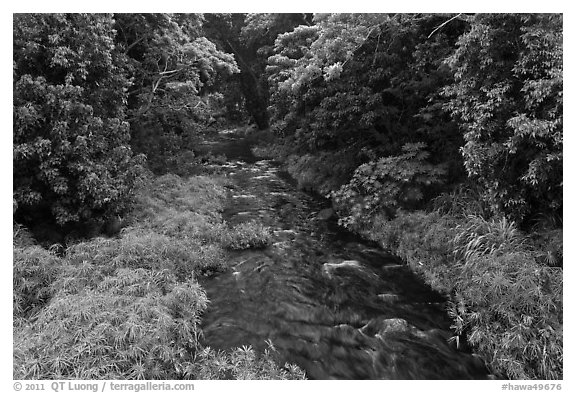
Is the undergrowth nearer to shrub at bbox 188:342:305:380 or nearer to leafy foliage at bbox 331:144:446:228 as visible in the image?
shrub at bbox 188:342:305:380

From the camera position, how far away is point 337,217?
13.3 metres

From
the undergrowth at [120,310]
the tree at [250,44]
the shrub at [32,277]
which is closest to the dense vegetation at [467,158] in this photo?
the undergrowth at [120,310]

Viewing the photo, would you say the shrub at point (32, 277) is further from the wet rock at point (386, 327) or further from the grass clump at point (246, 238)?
the wet rock at point (386, 327)

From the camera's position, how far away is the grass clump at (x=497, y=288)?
5988mm

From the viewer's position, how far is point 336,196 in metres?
13.5

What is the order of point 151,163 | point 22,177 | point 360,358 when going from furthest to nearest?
point 151,163 → point 22,177 → point 360,358

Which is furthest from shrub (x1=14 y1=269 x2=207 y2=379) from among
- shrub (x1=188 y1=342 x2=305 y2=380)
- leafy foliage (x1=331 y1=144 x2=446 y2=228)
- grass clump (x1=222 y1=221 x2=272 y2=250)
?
leafy foliage (x1=331 y1=144 x2=446 y2=228)

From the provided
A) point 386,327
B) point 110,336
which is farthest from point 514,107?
point 110,336

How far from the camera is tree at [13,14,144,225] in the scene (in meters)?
7.93

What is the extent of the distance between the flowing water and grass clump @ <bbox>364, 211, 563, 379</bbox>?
1.30 ft

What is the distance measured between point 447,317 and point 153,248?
6910mm

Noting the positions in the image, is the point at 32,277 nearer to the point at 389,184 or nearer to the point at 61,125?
the point at 61,125

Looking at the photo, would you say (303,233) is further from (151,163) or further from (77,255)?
(151,163)
